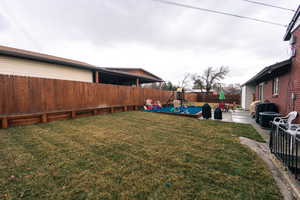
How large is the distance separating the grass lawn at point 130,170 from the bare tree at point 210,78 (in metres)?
25.0

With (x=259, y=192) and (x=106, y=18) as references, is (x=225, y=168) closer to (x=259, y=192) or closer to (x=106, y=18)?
(x=259, y=192)

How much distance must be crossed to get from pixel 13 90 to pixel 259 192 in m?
7.35

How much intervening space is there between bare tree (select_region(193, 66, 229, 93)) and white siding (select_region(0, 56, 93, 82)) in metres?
23.5

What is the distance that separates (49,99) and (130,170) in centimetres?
552

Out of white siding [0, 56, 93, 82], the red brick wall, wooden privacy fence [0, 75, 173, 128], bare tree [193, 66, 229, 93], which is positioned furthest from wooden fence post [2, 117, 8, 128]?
bare tree [193, 66, 229, 93]

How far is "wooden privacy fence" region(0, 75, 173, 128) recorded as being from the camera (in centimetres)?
434

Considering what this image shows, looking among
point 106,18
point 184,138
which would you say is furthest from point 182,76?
point 184,138

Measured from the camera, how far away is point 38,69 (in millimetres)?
6918

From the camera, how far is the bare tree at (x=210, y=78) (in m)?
24.4

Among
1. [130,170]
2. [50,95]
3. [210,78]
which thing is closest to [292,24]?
[130,170]

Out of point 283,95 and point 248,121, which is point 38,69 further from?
point 283,95

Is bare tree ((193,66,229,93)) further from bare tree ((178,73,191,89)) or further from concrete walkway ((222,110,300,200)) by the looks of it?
concrete walkway ((222,110,300,200))

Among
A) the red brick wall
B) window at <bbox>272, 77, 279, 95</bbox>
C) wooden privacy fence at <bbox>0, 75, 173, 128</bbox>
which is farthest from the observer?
window at <bbox>272, 77, 279, 95</bbox>

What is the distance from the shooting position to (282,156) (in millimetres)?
2383
